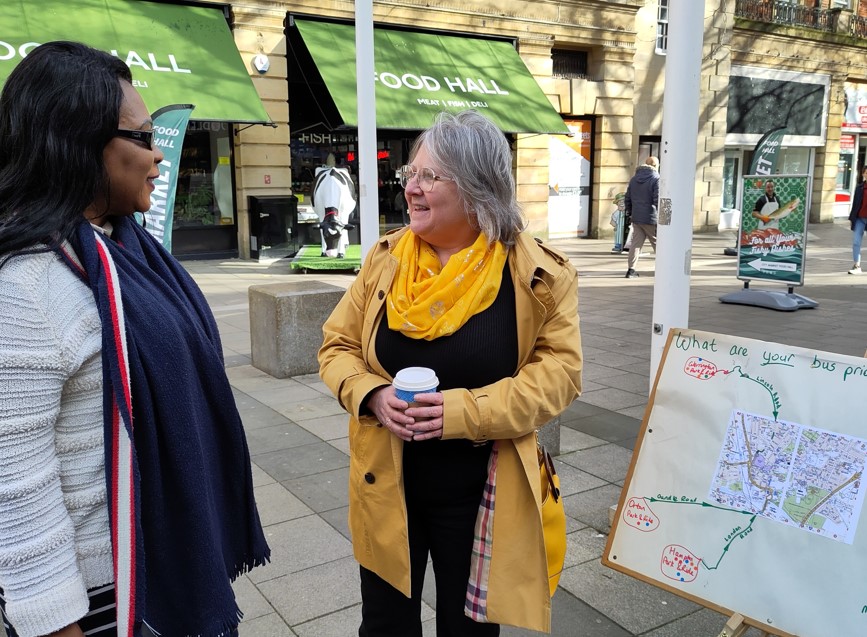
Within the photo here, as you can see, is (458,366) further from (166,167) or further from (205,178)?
(205,178)

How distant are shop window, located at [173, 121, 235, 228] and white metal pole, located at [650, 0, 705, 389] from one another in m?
11.9

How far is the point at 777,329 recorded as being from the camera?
8.46 metres

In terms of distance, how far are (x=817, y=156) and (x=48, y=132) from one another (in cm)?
2658

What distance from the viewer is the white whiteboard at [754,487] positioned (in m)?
2.16

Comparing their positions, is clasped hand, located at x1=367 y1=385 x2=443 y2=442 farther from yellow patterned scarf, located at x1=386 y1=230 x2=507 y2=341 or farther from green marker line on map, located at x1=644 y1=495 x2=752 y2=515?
green marker line on map, located at x1=644 y1=495 x2=752 y2=515

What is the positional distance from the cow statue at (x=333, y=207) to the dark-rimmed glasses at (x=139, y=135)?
442 inches

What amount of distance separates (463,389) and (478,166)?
65 cm

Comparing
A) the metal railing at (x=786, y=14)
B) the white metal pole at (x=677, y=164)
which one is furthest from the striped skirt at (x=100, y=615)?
the metal railing at (x=786, y=14)

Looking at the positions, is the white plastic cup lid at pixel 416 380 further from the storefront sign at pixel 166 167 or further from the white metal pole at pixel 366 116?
the storefront sign at pixel 166 167

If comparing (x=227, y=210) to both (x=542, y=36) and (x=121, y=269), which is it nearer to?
(x=542, y=36)

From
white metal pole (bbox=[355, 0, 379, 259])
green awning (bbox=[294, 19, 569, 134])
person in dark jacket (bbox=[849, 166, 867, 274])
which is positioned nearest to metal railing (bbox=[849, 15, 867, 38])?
green awning (bbox=[294, 19, 569, 134])

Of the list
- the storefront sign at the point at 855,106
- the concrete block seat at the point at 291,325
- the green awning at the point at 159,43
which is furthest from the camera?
the storefront sign at the point at 855,106

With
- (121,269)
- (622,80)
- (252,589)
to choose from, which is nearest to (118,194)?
(121,269)

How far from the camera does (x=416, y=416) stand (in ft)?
6.20
